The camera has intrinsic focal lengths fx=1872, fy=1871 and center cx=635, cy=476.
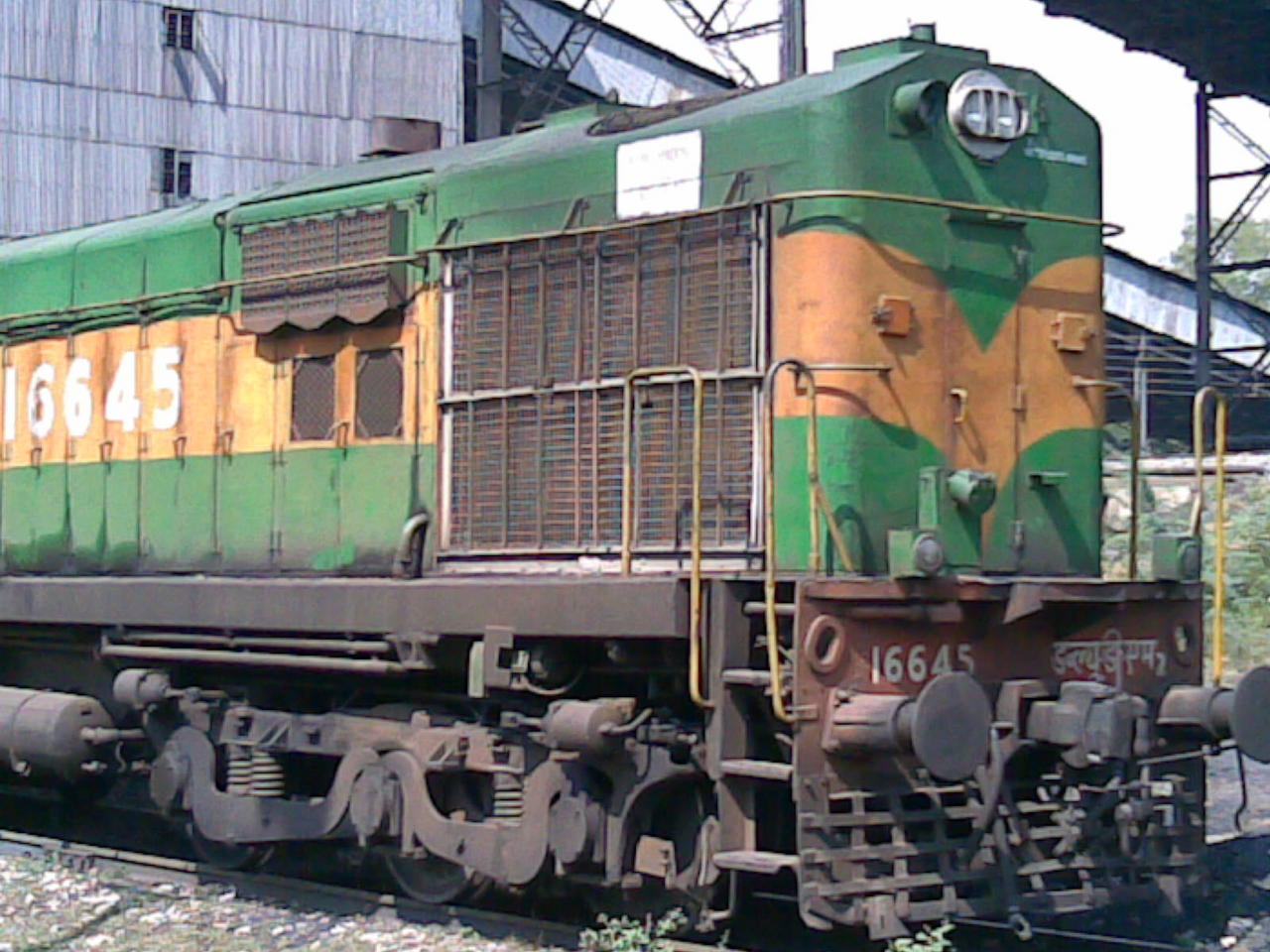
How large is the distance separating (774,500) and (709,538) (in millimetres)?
484

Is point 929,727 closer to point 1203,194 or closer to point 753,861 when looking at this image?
point 753,861

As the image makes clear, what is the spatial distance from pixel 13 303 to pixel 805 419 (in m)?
5.89

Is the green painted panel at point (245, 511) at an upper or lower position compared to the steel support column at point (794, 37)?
lower

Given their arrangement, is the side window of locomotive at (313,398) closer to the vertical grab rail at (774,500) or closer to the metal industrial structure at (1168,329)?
the vertical grab rail at (774,500)

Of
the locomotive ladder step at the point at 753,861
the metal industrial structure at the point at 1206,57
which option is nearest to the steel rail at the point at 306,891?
the locomotive ladder step at the point at 753,861

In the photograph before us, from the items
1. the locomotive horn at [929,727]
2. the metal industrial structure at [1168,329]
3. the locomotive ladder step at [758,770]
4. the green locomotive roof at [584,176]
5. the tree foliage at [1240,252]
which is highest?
the tree foliage at [1240,252]

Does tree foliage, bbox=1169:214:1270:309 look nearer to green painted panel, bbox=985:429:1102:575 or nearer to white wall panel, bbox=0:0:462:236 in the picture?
white wall panel, bbox=0:0:462:236

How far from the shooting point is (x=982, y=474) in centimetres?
759

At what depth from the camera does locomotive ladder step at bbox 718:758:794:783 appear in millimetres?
6891

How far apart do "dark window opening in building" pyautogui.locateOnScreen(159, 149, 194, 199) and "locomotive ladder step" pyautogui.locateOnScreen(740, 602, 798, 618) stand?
2338 cm

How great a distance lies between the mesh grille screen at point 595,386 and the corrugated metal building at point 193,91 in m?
20.8

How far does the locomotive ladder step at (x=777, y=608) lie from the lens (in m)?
6.99

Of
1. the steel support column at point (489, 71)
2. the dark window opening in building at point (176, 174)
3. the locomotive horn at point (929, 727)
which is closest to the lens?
the locomotive horn at point (929, 727)

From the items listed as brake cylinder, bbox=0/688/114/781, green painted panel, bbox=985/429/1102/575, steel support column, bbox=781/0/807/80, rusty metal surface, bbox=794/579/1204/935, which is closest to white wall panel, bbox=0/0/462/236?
steel support column, bbox=781/0/807/80
